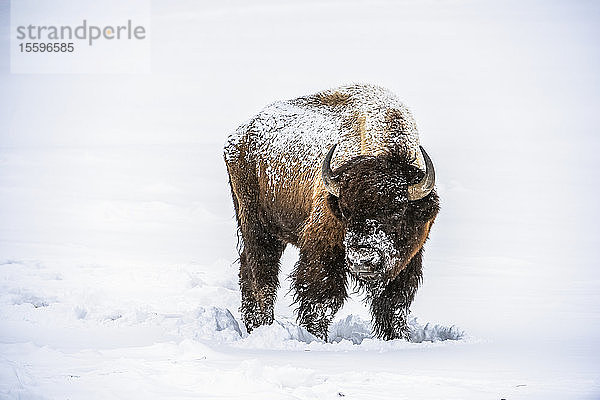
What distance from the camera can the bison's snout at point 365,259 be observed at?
28.2 ft

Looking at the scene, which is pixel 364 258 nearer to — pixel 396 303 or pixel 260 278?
pixel 396 303

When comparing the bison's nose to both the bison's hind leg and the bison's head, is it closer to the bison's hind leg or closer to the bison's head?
the bison's head

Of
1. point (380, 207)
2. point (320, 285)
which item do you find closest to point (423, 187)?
point (380, 207)

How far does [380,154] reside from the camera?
9.28 metres

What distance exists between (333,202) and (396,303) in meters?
1.55

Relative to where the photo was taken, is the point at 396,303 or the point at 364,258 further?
the point at 396,303

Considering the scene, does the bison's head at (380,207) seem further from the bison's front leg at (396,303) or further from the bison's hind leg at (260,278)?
the bison's hind leg at (260,278)

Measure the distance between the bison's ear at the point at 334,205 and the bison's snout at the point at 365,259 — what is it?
0.53m

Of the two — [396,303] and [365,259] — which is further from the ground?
[365,259]

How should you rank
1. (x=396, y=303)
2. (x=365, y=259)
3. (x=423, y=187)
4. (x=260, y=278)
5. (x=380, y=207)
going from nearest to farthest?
1. (x=365, y=259)
2. (x=380, y=207)
3. (x=423, y=187)
4. (x=396, y=303)
5. (x=260, y=278)

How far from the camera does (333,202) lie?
9.15 meters

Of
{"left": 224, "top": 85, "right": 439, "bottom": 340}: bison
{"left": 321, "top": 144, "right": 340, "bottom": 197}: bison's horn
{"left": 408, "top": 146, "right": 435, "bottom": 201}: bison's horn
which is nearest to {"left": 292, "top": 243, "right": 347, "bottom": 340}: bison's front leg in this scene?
{"left": 224, "top": 85, "right": 439, "bottom": 340}: bison

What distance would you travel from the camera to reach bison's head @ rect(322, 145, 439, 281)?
8711 millimetres

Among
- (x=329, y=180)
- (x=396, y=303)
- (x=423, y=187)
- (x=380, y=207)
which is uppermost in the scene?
(x=329, y=180)
